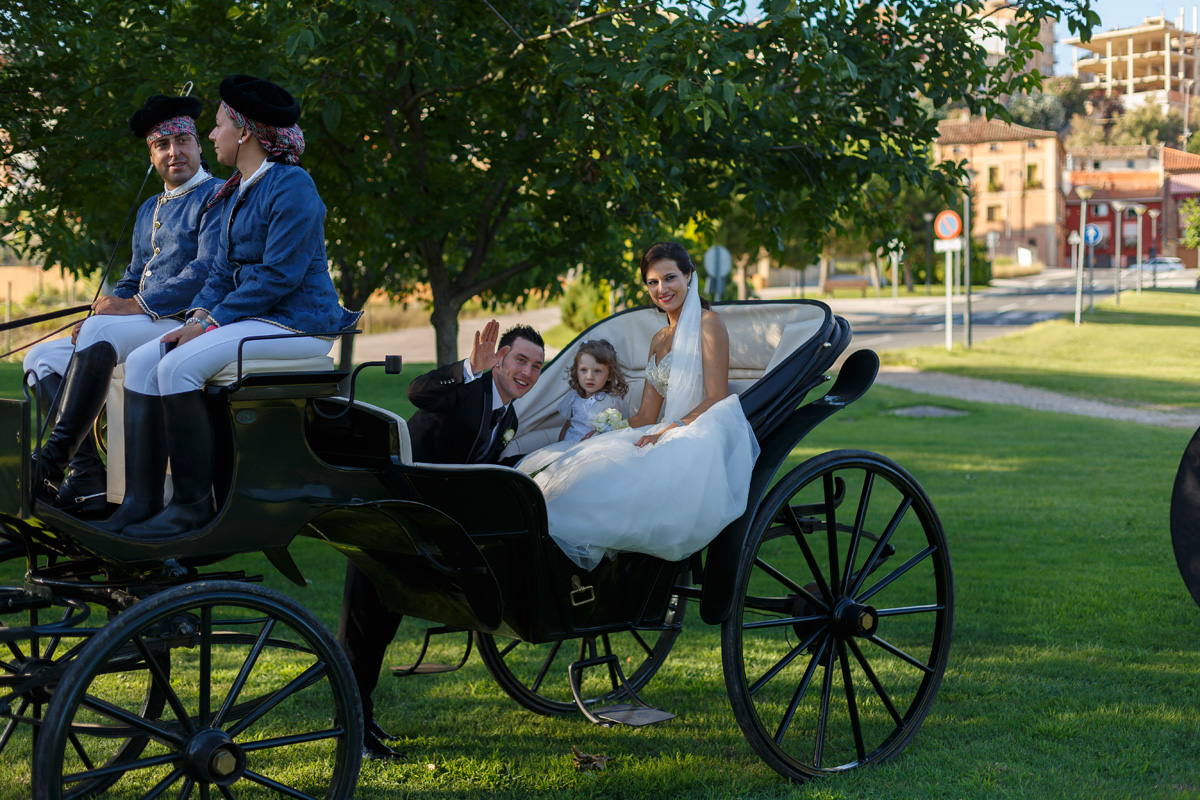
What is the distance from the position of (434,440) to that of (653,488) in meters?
0.85

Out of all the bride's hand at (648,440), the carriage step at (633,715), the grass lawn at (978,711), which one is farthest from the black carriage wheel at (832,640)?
the bride's hand at (648,440)

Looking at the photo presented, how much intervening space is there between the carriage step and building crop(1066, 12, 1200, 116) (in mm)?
117710

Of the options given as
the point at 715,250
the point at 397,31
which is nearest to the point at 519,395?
the point at 397,31

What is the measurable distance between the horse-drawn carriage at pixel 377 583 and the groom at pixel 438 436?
0.29 m

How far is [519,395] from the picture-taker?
409cm

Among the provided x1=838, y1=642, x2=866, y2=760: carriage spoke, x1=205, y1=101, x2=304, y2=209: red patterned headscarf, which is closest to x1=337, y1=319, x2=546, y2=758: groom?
x1=205, y1=101, x2=304, y2=209: red patterned headscarf

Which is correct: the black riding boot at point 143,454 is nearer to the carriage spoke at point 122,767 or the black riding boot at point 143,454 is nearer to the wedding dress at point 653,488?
the carriage spoke at point 122,767

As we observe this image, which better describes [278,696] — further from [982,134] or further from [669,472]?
[982,134]

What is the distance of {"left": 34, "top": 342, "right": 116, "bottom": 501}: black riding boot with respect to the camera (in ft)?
9.55

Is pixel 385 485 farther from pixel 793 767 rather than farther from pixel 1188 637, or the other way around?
pixel 1188 637

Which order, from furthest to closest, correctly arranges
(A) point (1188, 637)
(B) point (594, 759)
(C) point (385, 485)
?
(A) point (1188, 637) → (B) point (594, 759) → (C) point (385, 485)

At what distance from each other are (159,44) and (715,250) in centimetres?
1197

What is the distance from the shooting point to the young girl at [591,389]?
13.9ft

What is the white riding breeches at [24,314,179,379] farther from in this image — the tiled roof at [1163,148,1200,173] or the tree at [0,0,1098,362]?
the tiled roof at [1163,148,1200,173]
